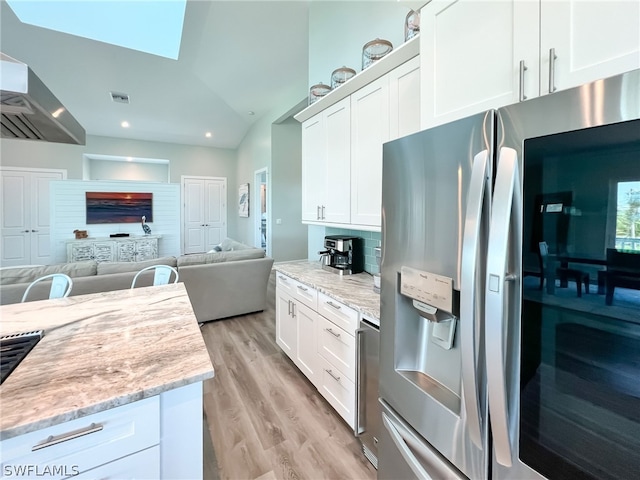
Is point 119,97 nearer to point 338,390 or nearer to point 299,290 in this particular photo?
point 299,290

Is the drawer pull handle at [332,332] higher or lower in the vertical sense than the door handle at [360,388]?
higher

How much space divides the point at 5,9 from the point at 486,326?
6.44 m

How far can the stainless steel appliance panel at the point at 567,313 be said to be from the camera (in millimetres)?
611

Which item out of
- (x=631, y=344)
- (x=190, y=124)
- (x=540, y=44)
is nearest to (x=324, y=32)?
(x=540, y=44)

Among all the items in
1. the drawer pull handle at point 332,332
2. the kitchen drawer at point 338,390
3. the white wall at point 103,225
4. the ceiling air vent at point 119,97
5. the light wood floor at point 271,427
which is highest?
the ceiling air vent at point 119,97

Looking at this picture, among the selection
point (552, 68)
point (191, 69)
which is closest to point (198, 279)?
point (552, 68)

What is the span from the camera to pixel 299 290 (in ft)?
7.57

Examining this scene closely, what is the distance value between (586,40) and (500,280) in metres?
0.73

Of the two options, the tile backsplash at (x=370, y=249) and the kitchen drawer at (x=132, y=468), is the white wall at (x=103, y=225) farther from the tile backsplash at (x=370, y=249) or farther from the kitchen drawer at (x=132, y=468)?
the kitchen drawer at (x=132, y=468)

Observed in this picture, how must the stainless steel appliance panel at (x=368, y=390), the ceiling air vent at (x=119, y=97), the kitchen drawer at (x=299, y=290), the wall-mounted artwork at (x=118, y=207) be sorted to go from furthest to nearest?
the wall-mounted artwork at (x=118, y=207)
the ceiling air vent at (x=119, y=97)
the kitchen drawer at (x=299, y=290)
the stainless steel appliance panel at (x=368, y=390)

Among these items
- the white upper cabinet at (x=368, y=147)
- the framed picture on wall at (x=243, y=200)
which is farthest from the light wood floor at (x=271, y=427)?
the framed picture on wall at (x=243, y=200)

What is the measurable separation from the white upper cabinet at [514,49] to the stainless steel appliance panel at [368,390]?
3.60ft

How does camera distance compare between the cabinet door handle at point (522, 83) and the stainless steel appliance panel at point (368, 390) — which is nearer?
the cabinet door handle at point (522, 83)

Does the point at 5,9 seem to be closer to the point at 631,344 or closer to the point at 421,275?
the point at 421,275
